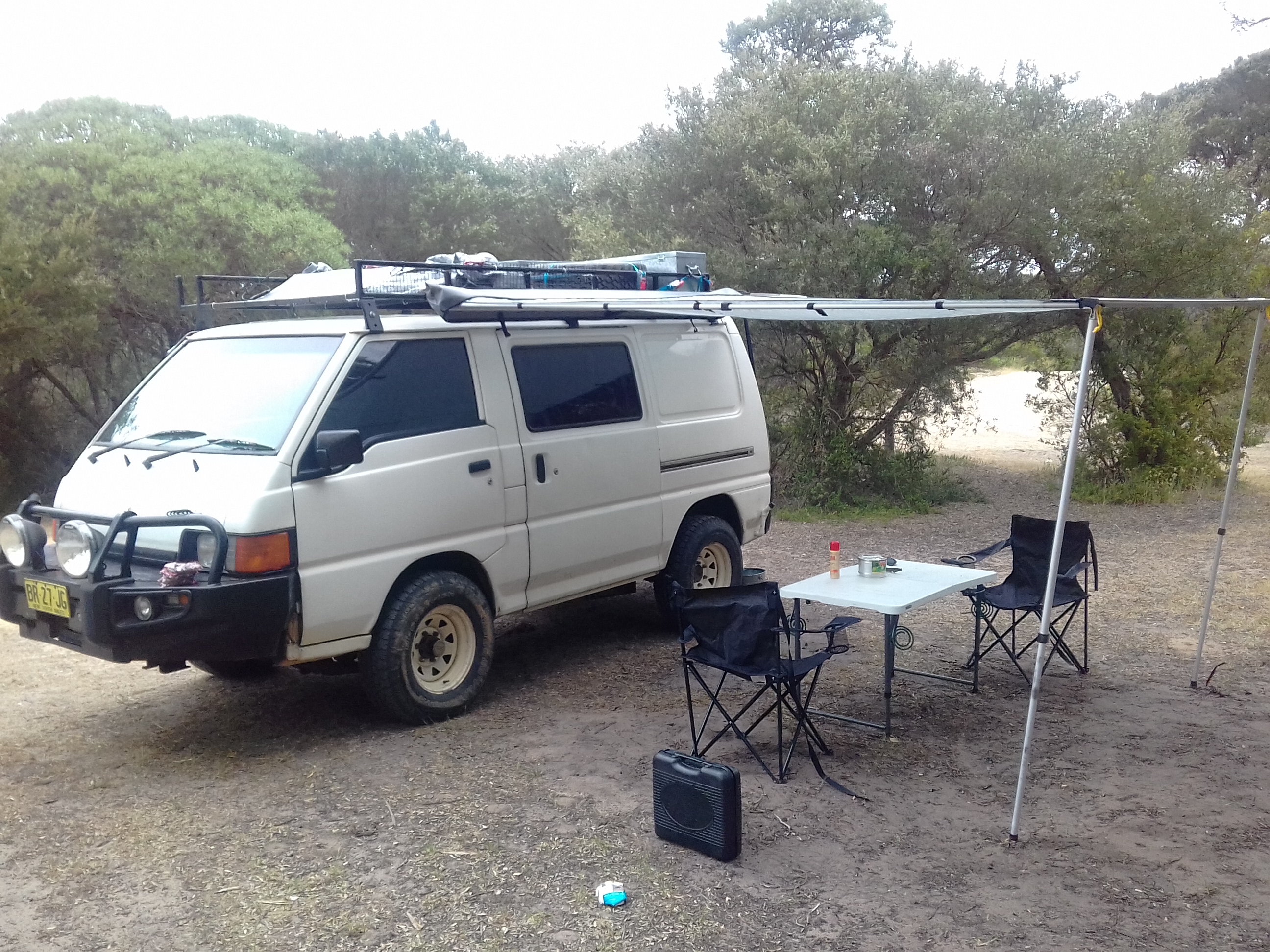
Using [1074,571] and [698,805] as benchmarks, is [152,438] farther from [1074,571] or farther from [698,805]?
[1074,571]

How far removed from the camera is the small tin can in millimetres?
5293

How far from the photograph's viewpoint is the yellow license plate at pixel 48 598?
14.0 feet

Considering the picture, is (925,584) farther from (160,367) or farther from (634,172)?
(634,172)

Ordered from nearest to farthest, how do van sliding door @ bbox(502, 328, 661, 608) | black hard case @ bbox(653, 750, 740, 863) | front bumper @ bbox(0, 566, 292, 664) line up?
black hard case @ bbox(653, 750, 740, 863) → front bumper @ bbox(0, 566, 292, 664) → van sliding door @ bbox(502, 328, 661, 608)

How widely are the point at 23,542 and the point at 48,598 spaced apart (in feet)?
1.15

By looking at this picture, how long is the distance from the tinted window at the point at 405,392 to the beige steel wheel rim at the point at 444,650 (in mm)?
889

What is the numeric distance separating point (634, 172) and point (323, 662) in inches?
336

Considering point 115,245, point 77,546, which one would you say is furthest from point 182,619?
point 115,245

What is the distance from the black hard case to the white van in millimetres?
1549

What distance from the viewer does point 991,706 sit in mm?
5305

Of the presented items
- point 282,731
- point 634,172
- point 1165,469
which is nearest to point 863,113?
point 634,172

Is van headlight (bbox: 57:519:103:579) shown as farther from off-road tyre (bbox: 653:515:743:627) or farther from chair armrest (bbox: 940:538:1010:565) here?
chair armrest (bbox: 940:538:1010:565)

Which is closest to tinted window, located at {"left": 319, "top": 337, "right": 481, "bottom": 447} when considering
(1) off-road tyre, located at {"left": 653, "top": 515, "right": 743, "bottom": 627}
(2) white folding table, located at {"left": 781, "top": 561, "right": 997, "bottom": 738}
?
(1) off-road tyre, located at {"left": 653, "top": 515, "right": 743, "bottom": 627}

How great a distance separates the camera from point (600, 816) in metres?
4.04
